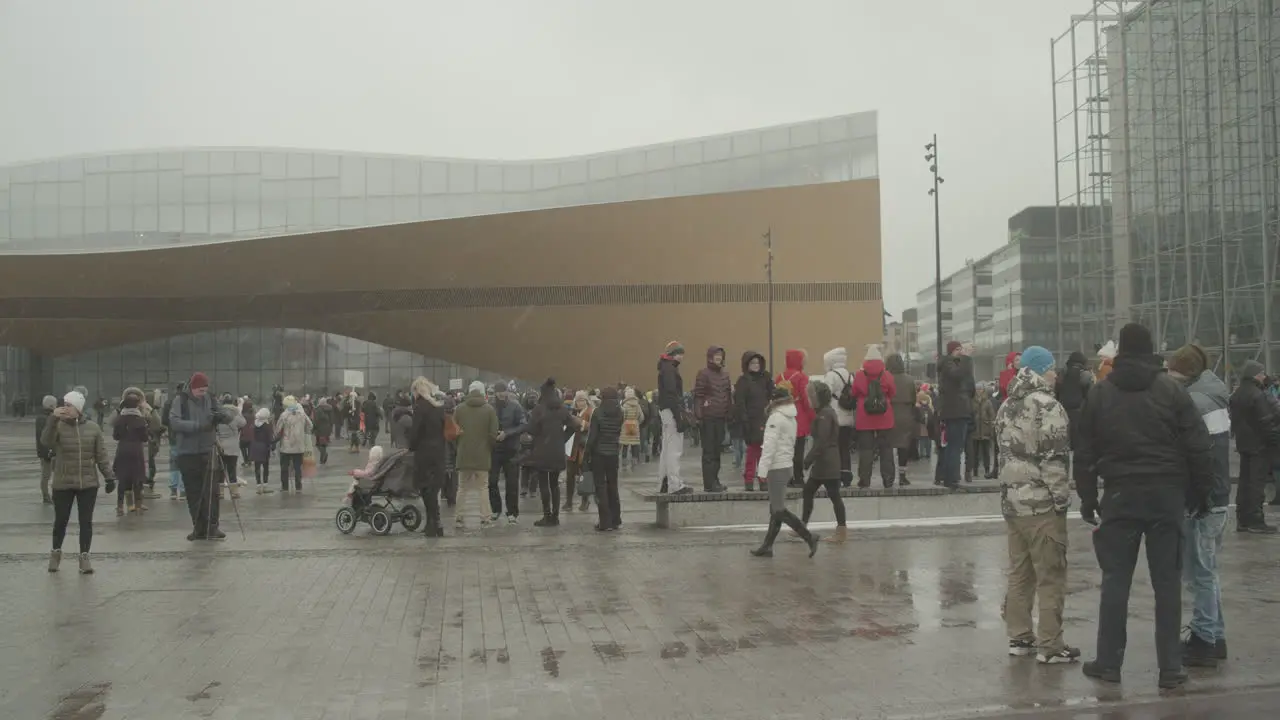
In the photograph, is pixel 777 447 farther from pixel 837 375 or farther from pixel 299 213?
pixel 299 213

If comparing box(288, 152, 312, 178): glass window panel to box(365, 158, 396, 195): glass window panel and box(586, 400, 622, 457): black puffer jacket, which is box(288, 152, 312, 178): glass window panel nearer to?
box(365, 158, 396, 195): glass window panel

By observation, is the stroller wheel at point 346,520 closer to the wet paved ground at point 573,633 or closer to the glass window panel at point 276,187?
the wet paved ground at point 573,633

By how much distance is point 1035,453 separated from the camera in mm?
6199

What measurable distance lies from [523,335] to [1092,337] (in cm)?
1928

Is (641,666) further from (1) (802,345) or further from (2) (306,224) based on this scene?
(2) (306,224)

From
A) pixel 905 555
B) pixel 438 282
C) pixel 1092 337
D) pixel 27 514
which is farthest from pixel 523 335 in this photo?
pixel 905 555

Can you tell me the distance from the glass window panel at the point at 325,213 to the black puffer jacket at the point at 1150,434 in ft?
130

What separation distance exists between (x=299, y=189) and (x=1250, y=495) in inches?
1473

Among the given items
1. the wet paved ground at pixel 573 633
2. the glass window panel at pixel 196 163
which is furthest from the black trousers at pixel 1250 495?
the glass window panel at pixel 196 163

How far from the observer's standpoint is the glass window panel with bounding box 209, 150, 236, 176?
4356cm

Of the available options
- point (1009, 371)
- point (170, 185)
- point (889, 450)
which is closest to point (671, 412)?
point (889, 450)

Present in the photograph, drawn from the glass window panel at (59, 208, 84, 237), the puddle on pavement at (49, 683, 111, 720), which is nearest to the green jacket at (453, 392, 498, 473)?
the puddle on pavement at (49, 683, 111, 720)

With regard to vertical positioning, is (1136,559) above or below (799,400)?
below

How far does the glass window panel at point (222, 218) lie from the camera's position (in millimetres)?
43188
